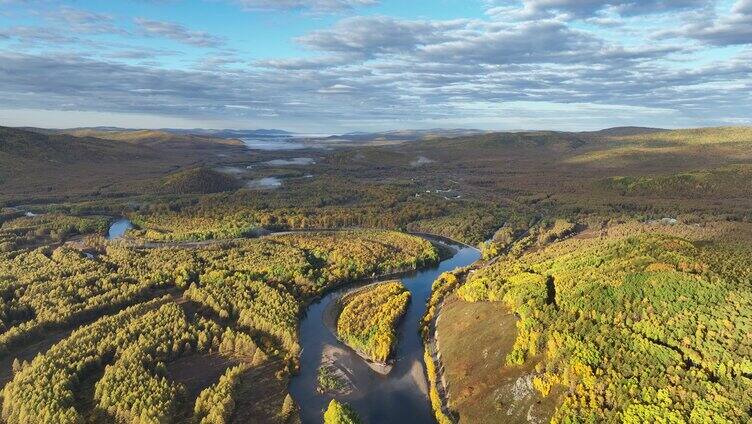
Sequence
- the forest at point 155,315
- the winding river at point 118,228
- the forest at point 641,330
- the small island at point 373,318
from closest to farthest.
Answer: the forest at point 641,330 < the forest at point 155,315 < the small island at point 373,318 < the winding river at point 118,228

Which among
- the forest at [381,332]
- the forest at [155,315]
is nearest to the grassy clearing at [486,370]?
the forest at [381,332]

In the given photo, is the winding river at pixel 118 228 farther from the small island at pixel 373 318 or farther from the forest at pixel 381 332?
the small island at pixel 373 318

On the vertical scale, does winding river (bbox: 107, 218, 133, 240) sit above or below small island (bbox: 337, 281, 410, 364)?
below

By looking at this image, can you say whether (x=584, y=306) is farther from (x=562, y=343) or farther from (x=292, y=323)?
(x=292, y=323)

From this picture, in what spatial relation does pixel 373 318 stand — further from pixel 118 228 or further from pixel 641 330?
pixel 118 228

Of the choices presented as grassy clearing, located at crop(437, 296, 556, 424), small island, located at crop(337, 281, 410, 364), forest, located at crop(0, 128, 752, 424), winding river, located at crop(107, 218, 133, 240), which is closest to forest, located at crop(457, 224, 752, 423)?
forest, located at crop(0, 128, 752, 424)

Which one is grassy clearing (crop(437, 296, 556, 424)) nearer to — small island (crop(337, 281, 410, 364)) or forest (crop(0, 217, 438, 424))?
small island (crop(337, 281, 410, 364))
